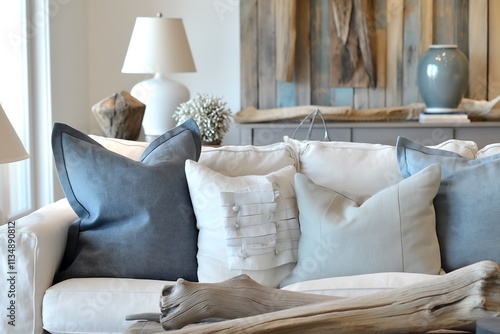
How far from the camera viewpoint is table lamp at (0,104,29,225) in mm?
2199

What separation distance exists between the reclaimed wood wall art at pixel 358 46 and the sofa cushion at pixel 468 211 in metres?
2.23

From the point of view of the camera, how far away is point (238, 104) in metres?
5.16

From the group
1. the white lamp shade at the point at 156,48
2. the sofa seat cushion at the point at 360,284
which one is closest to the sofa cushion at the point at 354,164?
the sofa seat cushion at the point at 360,284

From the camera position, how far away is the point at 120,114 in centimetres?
409

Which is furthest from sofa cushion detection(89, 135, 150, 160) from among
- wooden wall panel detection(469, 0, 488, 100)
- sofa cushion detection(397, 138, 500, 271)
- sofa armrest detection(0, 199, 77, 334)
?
wooden wall panel detection(469, 0, 488, 100)

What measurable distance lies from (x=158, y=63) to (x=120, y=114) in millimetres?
464

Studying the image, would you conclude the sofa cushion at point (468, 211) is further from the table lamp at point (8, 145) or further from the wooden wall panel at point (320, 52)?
the wooden wall panel at point (320, 52)

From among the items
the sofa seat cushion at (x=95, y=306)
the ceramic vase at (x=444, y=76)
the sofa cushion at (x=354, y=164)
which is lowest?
the sofa seat cushion at (x=95, y=306)

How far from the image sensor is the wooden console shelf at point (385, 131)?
4.39 meters

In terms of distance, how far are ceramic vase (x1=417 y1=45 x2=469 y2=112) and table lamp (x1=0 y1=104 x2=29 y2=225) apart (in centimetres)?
276

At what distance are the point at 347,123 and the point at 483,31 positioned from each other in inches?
38.7

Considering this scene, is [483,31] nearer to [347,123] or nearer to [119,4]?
[347,123]

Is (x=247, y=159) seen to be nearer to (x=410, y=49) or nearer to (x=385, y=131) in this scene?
(x=385, y=131)

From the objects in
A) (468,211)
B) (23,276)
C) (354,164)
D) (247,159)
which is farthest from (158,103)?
(468,211)
